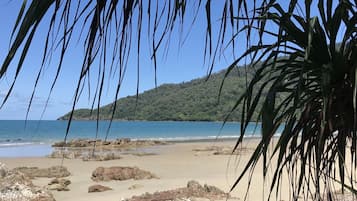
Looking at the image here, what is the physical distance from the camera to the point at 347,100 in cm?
162

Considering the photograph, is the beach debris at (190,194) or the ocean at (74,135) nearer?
the beach debris at (190,194)

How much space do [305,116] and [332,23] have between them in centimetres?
36

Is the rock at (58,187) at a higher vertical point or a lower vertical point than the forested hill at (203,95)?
lower

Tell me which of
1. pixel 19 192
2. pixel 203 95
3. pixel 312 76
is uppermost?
pixel 203 95

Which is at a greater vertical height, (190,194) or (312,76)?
(312,76)

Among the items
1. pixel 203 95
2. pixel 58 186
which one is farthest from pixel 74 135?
pixel 58 186

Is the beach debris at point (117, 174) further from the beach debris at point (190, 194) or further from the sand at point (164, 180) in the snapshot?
the beach debris at point (190, 194)

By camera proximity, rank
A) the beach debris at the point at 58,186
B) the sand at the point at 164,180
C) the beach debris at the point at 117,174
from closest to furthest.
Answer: the sand at the point at 164,180
the beach debris at the point at 58,186
the beach debris at the point at 117,174

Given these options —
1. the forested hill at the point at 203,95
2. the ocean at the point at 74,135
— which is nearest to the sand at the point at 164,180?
the forested hill at the point at 203,95

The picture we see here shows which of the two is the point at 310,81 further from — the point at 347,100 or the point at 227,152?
the point at 227,152

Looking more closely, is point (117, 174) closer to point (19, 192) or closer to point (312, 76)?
point (19, 192)

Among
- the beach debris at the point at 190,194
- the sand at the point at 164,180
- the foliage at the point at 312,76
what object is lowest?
the sand at the point at 164,180

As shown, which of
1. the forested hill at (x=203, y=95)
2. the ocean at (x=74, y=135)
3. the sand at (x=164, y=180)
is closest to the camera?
the forested hill at (x=203, y=95)

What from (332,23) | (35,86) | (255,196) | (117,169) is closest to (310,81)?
(332,23)
